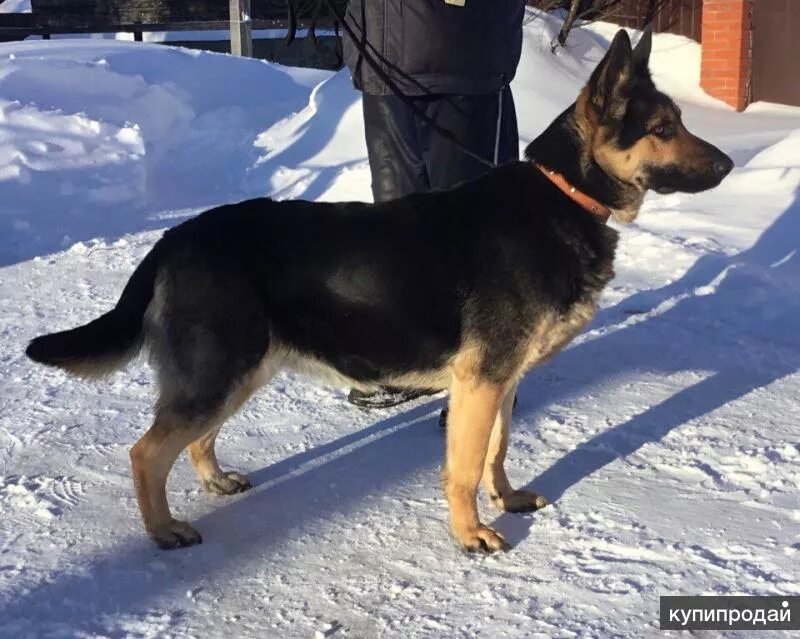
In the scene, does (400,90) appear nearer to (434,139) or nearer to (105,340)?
(434,139)

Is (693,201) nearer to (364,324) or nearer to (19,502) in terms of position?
(364,324)

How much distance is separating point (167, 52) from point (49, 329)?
8.40 metres

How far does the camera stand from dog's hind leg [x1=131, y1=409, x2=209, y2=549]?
9.93 feet

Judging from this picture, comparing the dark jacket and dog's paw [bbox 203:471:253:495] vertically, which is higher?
the dark jacket

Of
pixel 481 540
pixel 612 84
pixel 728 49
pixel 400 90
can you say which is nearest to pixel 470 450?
pixel 481 540

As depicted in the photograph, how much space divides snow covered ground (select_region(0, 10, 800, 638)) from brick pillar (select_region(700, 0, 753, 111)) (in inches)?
230

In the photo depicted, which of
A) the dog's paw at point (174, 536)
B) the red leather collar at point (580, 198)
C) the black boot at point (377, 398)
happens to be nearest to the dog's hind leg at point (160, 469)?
the dog's paw at point (174, 536)

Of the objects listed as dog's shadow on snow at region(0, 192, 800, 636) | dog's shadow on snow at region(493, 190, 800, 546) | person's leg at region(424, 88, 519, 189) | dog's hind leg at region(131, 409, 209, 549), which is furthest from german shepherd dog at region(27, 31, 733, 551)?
person's leg at region(424, 88, 519, 189)

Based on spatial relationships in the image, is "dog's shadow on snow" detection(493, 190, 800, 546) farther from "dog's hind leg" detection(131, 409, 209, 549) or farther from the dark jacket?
the dark jacket

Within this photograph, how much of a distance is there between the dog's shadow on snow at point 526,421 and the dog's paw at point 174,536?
36 millimetres

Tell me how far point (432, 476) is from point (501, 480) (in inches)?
13.7

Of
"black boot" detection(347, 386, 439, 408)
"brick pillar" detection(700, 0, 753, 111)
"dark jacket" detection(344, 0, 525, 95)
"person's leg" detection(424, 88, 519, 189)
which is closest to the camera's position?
"dark jacket" detection(344, 0, 525, 95)

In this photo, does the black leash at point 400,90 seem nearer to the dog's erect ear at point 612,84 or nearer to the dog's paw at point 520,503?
the dog's erect ear at point 612,84

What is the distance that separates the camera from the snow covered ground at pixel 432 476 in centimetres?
270
